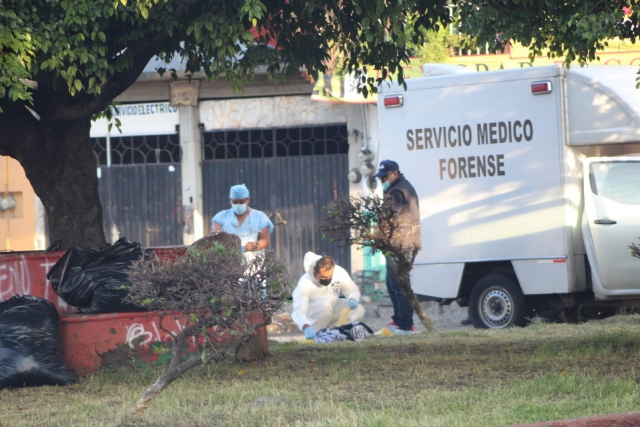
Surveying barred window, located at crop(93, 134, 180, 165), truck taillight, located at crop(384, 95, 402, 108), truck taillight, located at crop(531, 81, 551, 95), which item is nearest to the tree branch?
truck taillight, located at crop(384, 95, 402, 108)

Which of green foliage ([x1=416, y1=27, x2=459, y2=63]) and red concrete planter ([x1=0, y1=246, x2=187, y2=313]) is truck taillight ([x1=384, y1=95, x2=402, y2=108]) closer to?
green foliage ([x1=416, y1=27, x2=459, y2=63])

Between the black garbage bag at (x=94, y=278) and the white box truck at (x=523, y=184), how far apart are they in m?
4.96

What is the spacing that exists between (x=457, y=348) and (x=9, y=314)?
12.4 ft

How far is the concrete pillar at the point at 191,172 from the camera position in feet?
57.7

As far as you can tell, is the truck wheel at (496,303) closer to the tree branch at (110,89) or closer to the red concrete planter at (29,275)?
the red concrete planter at (29,275)

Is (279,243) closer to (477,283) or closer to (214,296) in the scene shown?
(477,283)

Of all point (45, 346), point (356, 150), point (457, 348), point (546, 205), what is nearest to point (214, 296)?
point (45, 346)

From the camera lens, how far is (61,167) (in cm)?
833

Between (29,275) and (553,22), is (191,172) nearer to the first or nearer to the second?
(29,275)

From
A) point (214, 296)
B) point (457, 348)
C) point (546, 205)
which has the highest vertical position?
point (546, 205)

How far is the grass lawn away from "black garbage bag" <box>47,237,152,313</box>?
59 centimetres

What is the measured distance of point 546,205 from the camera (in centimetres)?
1102

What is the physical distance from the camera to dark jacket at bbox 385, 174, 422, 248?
9.16 meters

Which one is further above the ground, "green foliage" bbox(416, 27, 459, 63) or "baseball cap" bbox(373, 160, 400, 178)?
"green foliage" bbox(416, 27, 459, 63)
